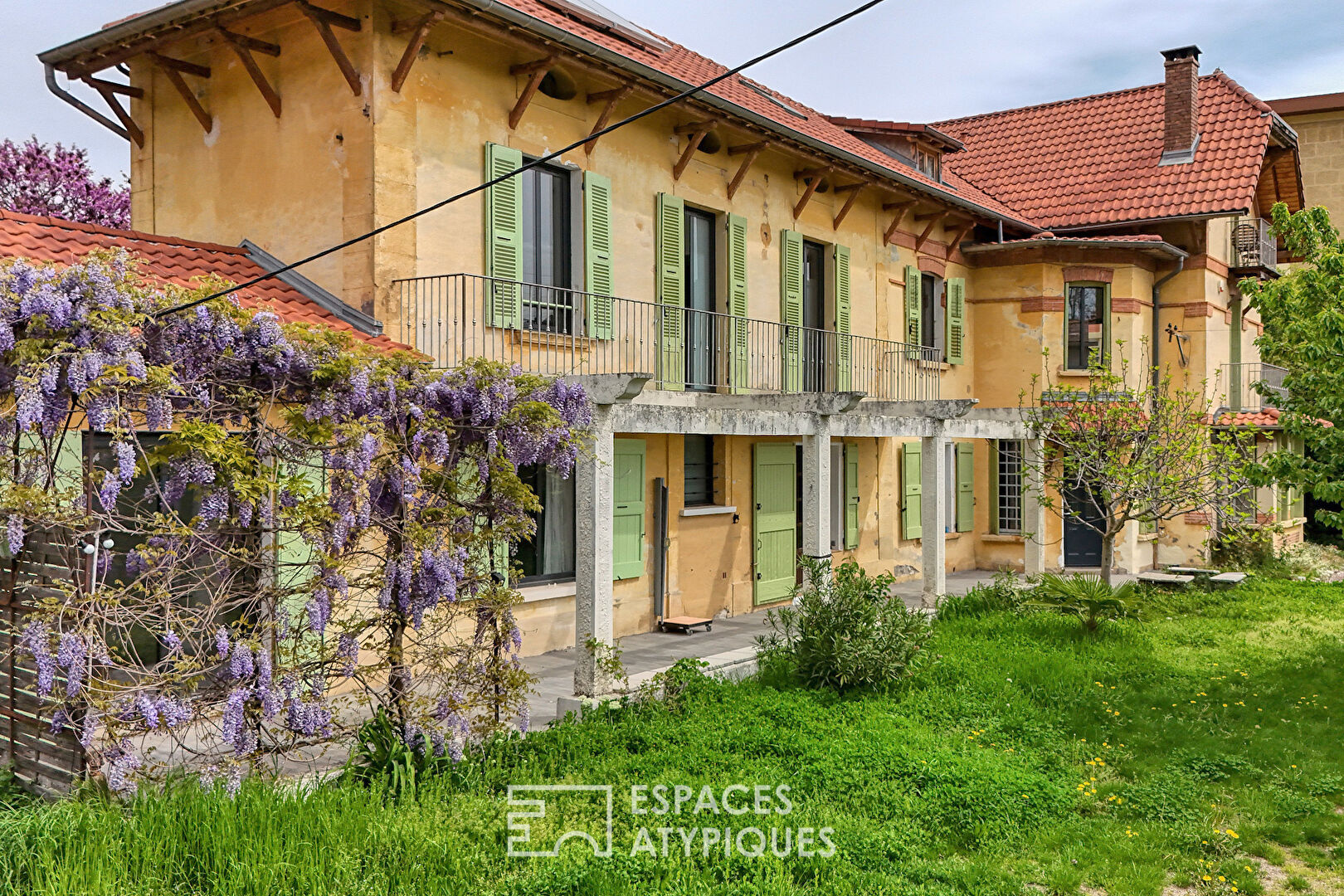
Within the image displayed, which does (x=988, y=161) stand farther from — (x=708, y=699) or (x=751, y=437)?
(x=708, y=699)

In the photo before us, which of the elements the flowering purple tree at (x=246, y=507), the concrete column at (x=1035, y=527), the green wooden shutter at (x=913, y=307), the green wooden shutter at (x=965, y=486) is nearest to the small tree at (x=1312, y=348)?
the concrete column at (x=1035, y=527)

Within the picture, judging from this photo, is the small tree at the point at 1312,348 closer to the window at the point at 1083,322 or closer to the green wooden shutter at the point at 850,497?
the green wooden shutter at the point at 850,497

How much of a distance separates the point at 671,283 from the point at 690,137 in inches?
65.1

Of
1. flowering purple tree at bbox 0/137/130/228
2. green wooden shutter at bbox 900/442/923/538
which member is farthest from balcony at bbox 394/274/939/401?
flowering purple tree at bbox 0/137/130/228

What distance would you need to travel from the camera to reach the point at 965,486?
57.2ft

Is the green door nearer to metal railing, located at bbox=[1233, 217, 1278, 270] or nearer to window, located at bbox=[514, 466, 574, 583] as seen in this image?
window, located at bbox=[514, 466, 574, 583]

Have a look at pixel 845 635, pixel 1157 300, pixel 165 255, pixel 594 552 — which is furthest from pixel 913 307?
pixel 165 255

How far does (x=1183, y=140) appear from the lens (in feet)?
61.0

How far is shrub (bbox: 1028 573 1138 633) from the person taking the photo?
10.9 metres

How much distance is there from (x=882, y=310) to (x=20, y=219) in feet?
35.9

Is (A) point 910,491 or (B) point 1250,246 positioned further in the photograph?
(B) point 1250,246

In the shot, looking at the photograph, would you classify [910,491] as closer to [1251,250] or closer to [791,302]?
[791,302]

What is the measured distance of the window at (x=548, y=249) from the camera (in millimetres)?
9891

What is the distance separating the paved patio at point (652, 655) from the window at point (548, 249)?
3.06m
